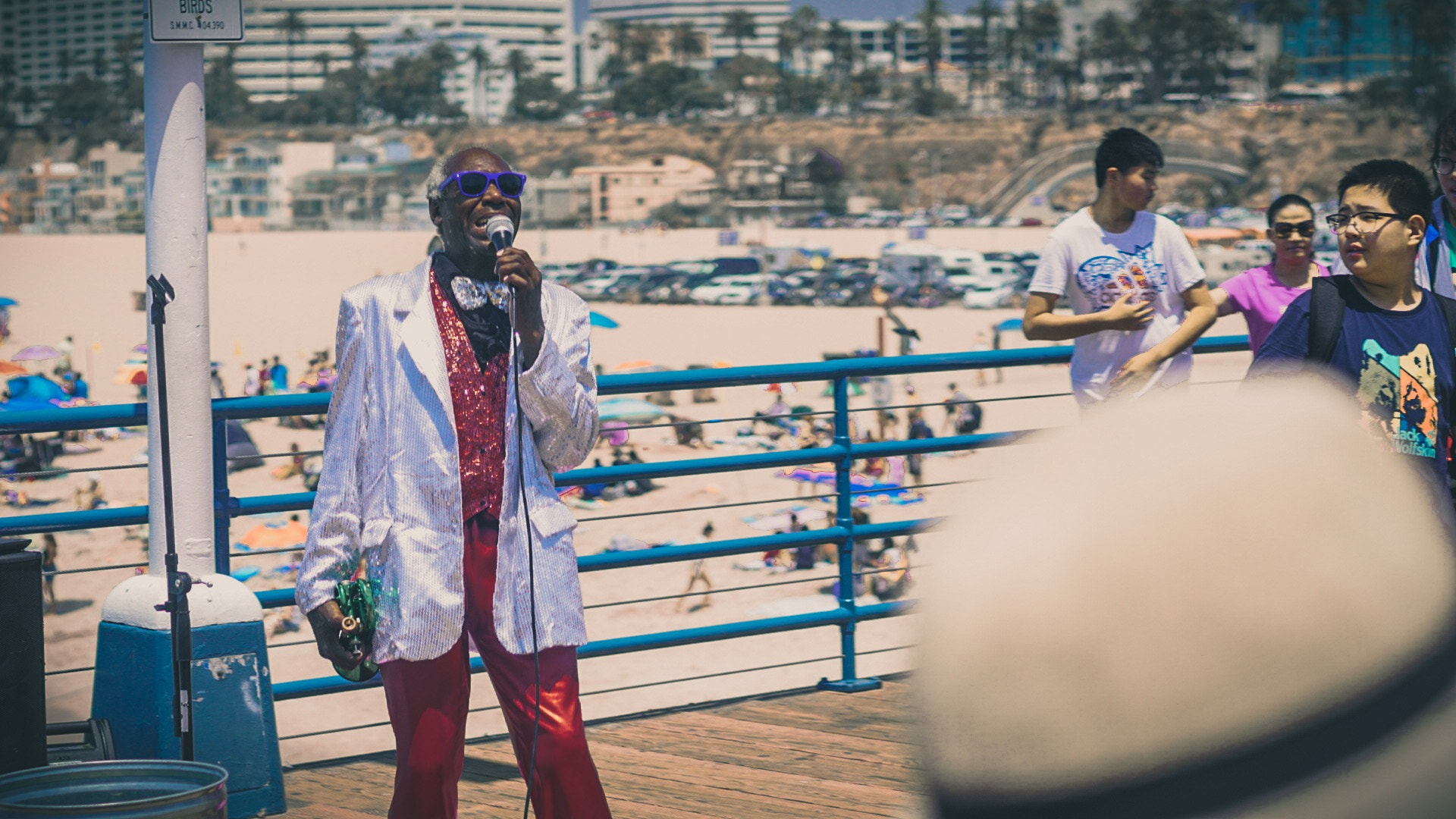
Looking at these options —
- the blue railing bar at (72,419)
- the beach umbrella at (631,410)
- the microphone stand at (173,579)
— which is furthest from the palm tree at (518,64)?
the microphone stand at (173,579)

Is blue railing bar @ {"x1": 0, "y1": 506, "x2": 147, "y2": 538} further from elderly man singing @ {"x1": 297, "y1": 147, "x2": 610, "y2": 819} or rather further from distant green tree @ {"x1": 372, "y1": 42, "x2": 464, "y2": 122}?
distant green tree @ {"x1": 372, "y1": 42, "x2": 464, "y2": 122}

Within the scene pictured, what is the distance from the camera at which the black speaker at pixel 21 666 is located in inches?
133

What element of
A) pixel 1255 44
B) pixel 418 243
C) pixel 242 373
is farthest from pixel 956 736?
pixel 1255 44

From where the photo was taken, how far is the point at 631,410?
26625mm

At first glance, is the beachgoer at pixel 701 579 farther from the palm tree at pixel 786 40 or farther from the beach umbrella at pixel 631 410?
the palm tree at pixel 786 40

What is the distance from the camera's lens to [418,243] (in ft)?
342

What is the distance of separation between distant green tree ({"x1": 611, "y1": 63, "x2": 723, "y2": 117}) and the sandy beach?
272ft

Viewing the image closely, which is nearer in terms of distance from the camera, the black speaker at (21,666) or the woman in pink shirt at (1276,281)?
the black speaker at (21,666)

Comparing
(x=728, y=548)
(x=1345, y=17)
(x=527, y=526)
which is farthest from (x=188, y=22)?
(x=1345, y=17)

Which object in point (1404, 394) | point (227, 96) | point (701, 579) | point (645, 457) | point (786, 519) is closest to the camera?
point (1404, 394)

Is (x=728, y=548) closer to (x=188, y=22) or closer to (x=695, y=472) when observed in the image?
(x=695, y=472)

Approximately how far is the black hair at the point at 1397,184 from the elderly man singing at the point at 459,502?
1729 mm

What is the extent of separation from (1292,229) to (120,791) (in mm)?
3992

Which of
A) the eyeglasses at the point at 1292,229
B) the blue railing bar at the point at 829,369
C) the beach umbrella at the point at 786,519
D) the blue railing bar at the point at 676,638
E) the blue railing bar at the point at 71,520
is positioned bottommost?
the beach umbrella at the point at 786,519
